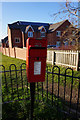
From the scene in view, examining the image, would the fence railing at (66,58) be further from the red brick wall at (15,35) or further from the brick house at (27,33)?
the red brick wall at (15,35)

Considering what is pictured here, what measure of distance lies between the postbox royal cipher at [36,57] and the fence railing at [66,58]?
465 centimetres

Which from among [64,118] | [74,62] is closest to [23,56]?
[74,62]

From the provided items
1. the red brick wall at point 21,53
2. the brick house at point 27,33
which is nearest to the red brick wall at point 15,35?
the brick house at point 27,33

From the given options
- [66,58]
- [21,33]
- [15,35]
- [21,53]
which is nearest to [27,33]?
[21,33]

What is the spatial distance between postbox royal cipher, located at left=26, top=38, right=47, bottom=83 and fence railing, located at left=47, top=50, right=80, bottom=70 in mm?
4646

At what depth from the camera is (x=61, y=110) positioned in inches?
92.2

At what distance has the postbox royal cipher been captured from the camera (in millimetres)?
1610

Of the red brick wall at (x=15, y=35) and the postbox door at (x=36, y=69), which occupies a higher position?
the red brick wall at (x=15, y=35)

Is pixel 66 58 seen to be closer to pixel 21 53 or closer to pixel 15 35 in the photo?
pixel 21 53

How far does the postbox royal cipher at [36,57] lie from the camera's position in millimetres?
1610

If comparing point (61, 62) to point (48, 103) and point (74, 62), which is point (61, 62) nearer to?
point (74, 62)

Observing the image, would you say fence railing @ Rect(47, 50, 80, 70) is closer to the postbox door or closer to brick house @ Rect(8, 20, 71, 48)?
the postbox door

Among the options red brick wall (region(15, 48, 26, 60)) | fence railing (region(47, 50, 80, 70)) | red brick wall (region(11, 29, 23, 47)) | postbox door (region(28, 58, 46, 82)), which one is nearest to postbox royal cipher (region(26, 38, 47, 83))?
postbox door (region(28, 58, 46, 82))

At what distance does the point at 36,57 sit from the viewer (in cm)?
167
